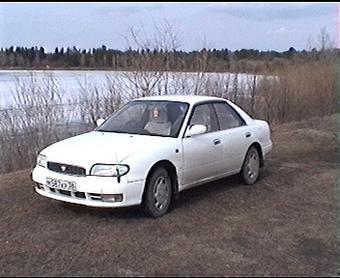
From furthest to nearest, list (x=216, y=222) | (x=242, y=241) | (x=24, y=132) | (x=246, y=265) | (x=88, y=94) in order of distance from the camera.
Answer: (x=88, y=94)
(x=24, y=132)
(x=216, y=222)
(x=242, y=241)
(x=246, y=265)

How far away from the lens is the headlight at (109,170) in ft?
18.5

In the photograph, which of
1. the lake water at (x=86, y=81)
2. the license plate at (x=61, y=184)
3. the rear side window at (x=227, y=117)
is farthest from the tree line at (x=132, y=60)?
the license plate at (x=61, y=184)

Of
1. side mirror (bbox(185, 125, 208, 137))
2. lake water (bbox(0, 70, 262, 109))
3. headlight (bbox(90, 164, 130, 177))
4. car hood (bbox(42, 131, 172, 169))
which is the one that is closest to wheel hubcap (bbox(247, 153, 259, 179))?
side mirror (bbox(185, 125, 208, 137))

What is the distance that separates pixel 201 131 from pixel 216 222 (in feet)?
4.14

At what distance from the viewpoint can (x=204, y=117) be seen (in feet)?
23.2

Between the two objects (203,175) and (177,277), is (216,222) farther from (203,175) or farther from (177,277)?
(177,277)

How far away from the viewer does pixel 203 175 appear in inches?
267

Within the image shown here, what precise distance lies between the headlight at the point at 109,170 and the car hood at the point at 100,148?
49 mm

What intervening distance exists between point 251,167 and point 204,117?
1298mm

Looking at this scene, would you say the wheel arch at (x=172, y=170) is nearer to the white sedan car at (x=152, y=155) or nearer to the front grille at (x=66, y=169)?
the white sedan car at (x=152, y=155)

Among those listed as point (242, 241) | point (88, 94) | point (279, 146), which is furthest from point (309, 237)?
point (88, 94)

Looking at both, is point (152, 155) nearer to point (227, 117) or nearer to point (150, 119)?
point (150, 119)

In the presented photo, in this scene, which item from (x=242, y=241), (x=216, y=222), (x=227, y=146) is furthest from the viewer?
(x=227, y=146)

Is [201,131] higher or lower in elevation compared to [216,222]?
higher
